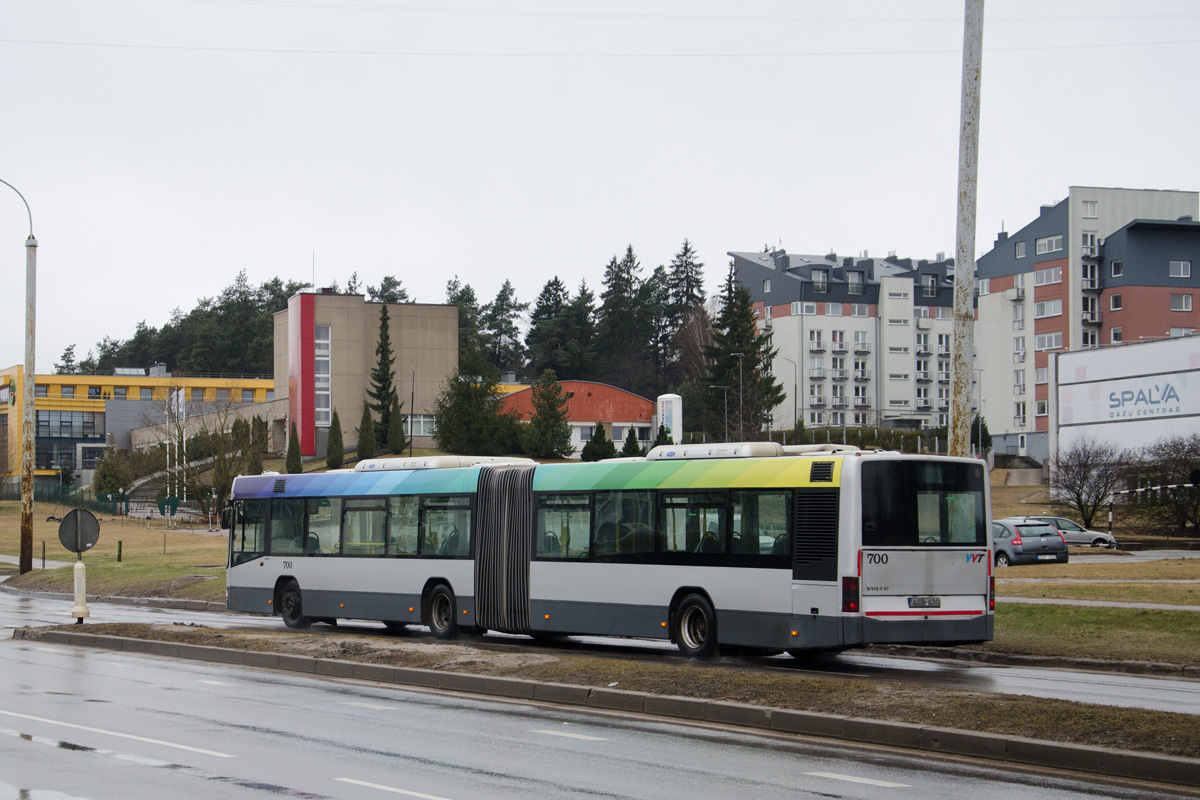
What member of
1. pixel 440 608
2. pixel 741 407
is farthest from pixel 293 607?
pixel 741 407

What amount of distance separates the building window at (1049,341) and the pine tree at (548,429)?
36.2m

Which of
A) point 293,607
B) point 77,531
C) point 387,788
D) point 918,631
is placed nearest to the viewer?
point 387,788

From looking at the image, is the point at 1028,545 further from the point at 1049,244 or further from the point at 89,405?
the point at 89,405

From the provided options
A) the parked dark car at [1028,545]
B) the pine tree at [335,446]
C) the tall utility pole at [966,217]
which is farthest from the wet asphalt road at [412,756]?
the pine tree at [335,446]

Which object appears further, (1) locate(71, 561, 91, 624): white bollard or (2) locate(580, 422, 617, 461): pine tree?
(2) locate(580, 422, 617, 461): pine tree

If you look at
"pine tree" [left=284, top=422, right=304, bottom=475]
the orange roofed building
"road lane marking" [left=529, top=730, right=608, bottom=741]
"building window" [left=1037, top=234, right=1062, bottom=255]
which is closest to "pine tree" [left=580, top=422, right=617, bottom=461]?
the orange roofed building

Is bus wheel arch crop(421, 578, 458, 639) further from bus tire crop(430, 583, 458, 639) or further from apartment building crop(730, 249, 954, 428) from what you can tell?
apartment building crop(730, 249, 954, 428)

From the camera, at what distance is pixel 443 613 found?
68.9 feet

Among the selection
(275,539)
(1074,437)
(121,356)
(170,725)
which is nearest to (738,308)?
(1074,437)

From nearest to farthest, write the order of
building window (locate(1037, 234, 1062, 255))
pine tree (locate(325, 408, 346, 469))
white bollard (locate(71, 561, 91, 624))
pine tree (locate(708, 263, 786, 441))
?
white bollard (locate(71, 561, 91, 624)), building window (locate(1037, 234, 1062, 255)), pine tree (locate(325, 408, 346, 469)), pine tree (locate(708, 263, 786, 441))

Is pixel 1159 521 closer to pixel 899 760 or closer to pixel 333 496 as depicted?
pixel 333 496

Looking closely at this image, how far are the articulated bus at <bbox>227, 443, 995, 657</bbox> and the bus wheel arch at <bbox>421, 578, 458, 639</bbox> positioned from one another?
25 mm

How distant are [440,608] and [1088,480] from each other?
38.0m

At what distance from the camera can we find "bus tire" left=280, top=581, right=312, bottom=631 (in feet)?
77.2
